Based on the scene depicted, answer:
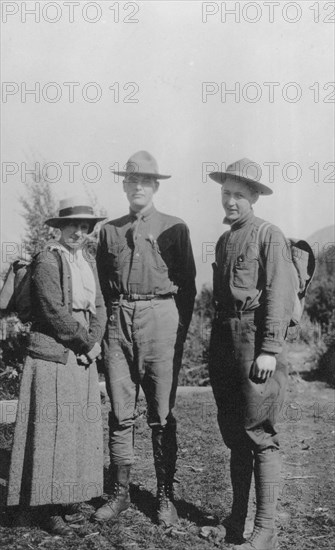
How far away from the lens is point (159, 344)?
416 centimetres

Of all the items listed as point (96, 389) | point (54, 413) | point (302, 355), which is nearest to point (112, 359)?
point (96, 389)

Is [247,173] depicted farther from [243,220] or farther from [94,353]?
[94,353]

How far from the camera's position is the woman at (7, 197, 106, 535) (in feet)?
12.7

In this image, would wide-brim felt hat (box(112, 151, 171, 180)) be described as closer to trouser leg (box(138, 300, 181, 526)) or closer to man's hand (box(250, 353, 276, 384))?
trouser leg (box(138, 300, 181, 526))

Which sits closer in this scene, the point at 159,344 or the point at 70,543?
the point at 70,543

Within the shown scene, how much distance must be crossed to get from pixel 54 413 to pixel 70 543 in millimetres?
798

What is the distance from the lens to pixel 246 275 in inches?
146

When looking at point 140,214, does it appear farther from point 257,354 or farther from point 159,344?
point 257,354

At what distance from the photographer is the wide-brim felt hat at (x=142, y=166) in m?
4.26

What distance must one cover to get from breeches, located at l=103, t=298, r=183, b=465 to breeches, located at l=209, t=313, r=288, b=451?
0.49m

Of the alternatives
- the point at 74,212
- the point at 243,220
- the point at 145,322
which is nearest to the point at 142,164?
the point at 74,212

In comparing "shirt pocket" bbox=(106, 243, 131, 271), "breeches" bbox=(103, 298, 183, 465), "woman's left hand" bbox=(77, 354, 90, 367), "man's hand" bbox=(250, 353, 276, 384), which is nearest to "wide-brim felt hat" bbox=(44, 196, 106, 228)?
"shirt pocket" bbox=(106, 243, 131, 271)

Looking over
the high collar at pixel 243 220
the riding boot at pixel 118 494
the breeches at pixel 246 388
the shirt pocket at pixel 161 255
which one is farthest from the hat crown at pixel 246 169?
Answer: the riding boot at pixel 118 494

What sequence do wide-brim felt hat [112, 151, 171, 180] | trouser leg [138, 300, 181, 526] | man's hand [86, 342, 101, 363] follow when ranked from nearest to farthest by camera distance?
man's hand [86, 342, 101, 363] < trouser leg [138, 300, 181, 526] < wide-brim felt hat [112, 151, 171, 180]
